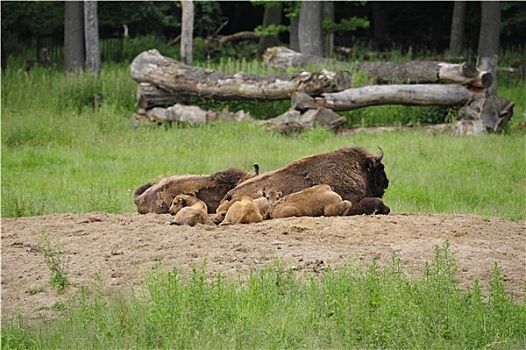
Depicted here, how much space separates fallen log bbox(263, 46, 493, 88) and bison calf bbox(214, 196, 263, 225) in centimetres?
1069

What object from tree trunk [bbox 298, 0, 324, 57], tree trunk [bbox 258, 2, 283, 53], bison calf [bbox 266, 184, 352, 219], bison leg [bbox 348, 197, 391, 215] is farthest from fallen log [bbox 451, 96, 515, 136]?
tree trunk [bbox 258, 2, 283, 53]

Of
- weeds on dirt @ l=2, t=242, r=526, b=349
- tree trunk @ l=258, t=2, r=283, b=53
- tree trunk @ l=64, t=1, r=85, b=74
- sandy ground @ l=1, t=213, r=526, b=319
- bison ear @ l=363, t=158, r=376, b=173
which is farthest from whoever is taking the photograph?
tree trunk @ l=258, t=2, r=283, b=53

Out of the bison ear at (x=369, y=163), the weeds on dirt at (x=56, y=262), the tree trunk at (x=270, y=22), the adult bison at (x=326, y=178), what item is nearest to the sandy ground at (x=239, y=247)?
the weeds on dirt at (x=56, y=262)

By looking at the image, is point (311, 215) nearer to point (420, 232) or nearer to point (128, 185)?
point (420, 232)

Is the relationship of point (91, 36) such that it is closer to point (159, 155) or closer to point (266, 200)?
point (159, 155)

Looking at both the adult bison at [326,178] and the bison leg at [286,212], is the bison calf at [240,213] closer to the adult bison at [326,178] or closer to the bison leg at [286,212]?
the bison leg at [286,212]

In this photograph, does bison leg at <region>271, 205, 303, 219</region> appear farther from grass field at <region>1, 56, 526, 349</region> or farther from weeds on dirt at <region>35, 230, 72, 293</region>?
weeds on dirt at <region>35, 230, 72, 293</region>

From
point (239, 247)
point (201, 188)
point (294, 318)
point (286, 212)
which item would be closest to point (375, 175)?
point (286, 212)

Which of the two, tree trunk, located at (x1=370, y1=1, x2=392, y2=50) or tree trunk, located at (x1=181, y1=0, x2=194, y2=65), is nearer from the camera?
tree trunk, located at (x1=181, y1=0, x2=194, y2=65)

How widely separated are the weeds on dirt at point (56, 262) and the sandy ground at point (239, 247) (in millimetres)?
63

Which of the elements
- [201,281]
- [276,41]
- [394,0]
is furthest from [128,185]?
[394,0]

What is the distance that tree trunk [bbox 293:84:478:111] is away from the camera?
18.6 meters

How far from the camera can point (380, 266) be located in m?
7.66

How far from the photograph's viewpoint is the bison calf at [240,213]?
9.43 meters
